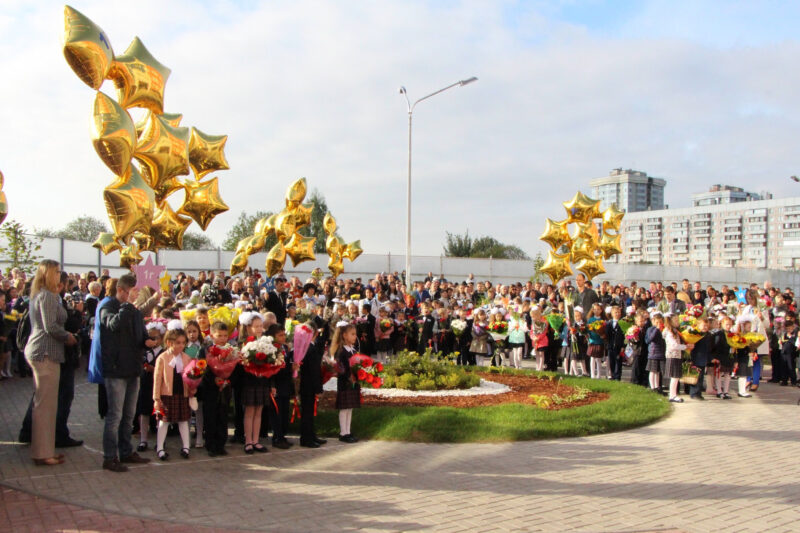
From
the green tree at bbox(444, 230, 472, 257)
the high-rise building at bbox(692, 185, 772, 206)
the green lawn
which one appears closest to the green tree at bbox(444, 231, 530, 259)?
the green tree at bbox(444, 230, 472, 257)

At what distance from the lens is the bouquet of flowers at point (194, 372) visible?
7.80 metres

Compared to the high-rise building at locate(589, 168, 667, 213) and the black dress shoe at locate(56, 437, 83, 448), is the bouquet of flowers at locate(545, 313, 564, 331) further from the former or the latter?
the high-rise building at locate(589, 168, 667, 213)

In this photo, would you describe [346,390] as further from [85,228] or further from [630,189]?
[630,189]

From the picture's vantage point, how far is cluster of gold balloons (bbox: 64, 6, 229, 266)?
10641 mm

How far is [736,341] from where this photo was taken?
1292 cm

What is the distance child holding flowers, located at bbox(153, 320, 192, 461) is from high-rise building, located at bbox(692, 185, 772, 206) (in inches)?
5257

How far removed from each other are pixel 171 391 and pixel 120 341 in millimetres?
995

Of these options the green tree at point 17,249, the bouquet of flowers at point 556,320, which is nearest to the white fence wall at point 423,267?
the green tree at point 17,249

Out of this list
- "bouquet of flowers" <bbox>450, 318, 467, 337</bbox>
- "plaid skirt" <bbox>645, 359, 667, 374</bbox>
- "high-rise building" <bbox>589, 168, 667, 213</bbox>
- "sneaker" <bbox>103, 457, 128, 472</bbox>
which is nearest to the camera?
"sneaker" <bbox>103, 457, 128, 472</bbox>

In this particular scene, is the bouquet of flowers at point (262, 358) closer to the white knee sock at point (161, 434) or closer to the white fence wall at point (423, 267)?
the white knee sock at point (161, 434)

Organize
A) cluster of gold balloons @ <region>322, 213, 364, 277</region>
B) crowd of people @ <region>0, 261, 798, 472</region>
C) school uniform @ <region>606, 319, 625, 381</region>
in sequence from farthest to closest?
cluster of gold balloons @ <region>322, 213, 364, 277</region>, school uniform @ <region>606, 319, 625, 381</region>, crowd of people @ <region>0, 261, 798, 472</region>

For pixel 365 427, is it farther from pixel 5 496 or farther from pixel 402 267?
pixel 402 267

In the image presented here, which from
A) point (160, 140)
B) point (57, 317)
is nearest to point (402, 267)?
point (160, 140)

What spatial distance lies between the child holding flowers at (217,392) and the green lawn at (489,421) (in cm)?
159
